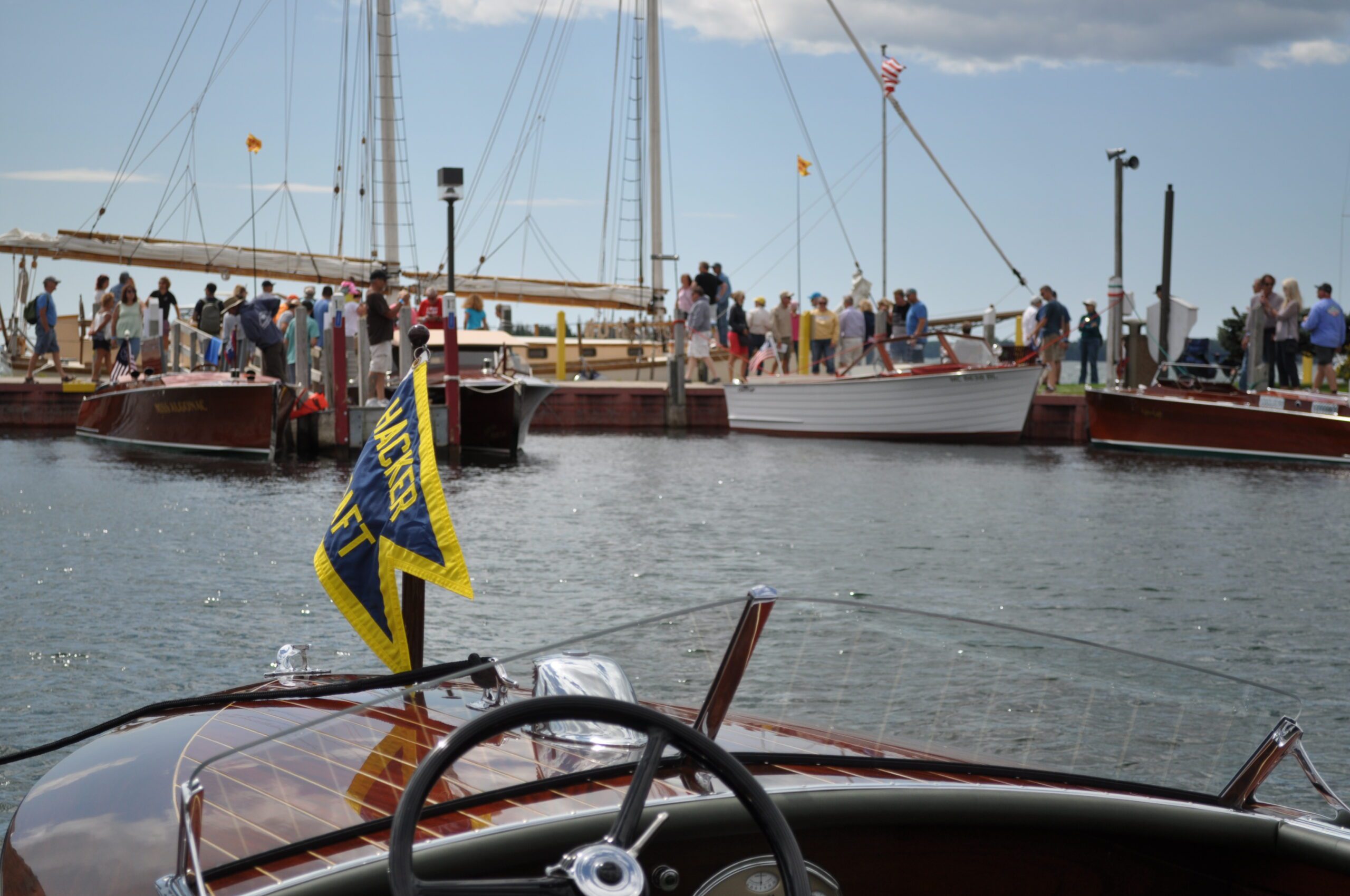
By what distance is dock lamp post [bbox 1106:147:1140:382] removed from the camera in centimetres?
2464

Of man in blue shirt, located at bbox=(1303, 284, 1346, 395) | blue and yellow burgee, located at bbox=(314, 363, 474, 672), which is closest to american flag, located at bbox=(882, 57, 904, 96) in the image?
man in blue shirt, located at bbox=(1303, 284, 1346, 395)

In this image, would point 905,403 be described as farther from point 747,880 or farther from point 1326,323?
point 747,880

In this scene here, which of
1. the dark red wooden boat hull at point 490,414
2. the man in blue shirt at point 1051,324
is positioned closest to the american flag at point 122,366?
the dark red wooden boat hull at point 490,414

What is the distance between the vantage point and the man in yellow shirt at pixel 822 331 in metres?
27.8

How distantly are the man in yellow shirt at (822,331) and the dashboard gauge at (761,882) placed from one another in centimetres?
2516

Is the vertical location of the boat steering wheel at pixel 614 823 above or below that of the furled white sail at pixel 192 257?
below

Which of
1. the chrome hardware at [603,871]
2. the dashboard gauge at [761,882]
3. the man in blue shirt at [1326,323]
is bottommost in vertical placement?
the dashboard gauge at [761,882]

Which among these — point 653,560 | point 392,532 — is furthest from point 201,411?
point 392,532

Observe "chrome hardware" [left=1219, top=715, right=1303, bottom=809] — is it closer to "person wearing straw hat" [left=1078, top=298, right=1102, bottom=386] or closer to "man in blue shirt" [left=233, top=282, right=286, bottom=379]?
"man in blue shirt" [left=233, top=282, right=286, bottom=379]

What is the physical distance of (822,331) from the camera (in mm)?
27859

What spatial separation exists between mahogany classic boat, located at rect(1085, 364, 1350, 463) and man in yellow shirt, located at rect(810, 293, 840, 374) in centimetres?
661

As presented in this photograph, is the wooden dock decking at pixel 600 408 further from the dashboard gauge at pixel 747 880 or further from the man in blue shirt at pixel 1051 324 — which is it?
the dashboard gauge at pixel 747 880

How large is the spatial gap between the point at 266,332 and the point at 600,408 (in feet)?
28.4

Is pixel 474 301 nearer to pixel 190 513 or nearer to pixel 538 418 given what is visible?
pixel 538 418
